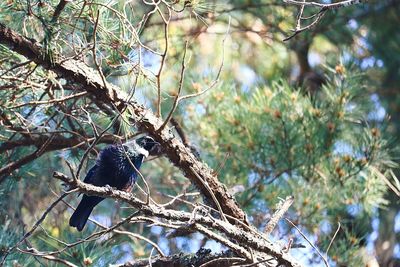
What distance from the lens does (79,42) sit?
2.41m

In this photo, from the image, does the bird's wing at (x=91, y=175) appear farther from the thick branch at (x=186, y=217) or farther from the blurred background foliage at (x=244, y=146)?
the thick branch at (x=186, y=217)

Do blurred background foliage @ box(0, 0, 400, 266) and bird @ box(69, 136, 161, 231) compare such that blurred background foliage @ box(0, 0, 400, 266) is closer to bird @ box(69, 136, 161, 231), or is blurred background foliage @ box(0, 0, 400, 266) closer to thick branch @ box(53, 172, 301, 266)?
bird @ box(69, 136, 161, 231)

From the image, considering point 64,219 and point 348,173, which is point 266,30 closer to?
point 348,173

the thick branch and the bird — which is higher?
the bird

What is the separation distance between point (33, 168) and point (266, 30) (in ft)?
5.62

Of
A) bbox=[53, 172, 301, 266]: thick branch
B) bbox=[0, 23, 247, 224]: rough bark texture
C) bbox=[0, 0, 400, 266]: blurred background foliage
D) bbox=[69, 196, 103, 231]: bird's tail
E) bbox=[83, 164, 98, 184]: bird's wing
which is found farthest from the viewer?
bbox=[83, 164, 98, 184]: bird's wing

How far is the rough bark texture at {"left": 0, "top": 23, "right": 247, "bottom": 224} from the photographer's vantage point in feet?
7.30

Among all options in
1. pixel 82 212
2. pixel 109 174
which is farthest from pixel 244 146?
pixel 82 212

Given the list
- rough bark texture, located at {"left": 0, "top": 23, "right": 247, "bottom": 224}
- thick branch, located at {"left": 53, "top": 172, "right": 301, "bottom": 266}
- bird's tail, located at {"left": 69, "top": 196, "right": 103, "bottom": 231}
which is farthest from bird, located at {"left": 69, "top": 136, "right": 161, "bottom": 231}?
thick branch, located at {"left": 53, "top": 172, "right": 301, "bottom": 266}

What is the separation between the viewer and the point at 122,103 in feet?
7.79

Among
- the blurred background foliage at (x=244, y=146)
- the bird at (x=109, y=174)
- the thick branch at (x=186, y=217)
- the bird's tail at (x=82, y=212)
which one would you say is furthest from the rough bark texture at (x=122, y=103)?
the bird's tail at (x=82, y=212)

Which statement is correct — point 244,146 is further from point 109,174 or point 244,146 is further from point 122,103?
point 122,103

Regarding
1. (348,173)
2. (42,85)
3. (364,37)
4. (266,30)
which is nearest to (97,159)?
(42,85)

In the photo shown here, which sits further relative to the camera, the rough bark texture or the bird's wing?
the bird's wing
